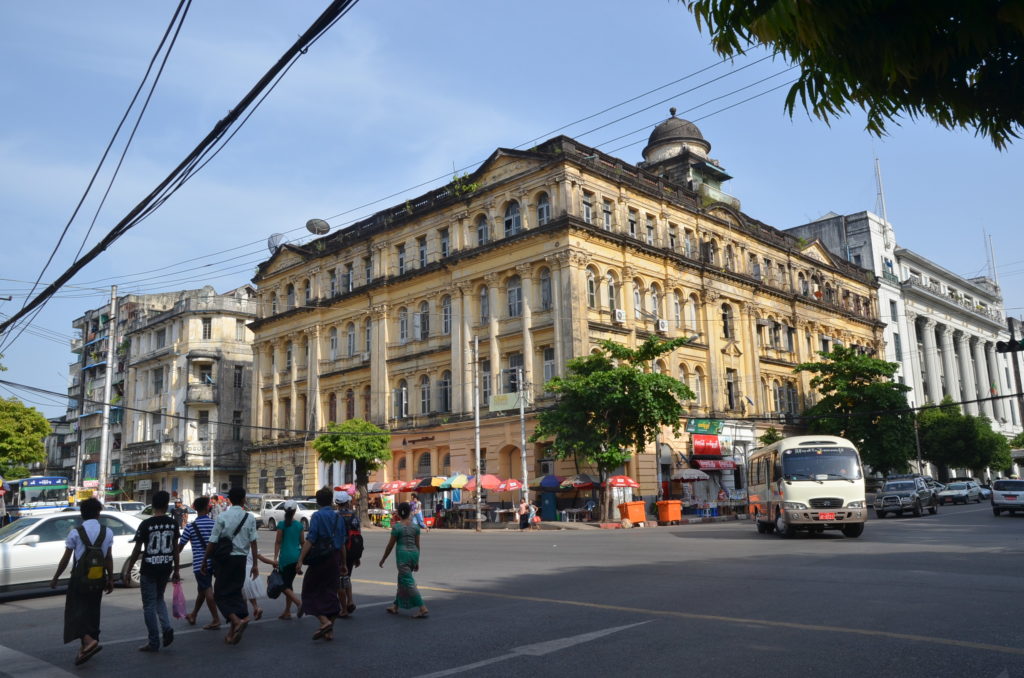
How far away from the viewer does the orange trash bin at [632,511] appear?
34.3 m

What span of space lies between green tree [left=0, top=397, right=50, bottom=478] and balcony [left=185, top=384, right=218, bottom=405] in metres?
9.67

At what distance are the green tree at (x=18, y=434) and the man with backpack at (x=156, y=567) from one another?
157 ft

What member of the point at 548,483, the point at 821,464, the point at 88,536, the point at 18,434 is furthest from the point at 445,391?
the point at 88,536

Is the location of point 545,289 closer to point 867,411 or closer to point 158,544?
point 867,411

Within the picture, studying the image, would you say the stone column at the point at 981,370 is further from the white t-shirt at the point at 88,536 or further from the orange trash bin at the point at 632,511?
the white t-shirt at the point at 88,536

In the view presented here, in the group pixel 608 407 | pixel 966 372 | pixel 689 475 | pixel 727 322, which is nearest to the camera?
pixel 608 407

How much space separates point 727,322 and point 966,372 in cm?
4534

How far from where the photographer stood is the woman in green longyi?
1005 cm

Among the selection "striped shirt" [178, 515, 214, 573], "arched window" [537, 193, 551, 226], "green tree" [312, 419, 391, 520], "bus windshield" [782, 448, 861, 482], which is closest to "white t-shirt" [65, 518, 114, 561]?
"striped shirt" [178, 515, 214, 573]

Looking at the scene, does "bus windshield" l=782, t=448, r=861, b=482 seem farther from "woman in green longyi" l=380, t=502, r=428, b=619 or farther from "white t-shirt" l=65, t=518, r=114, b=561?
"white t-shirt" l=65, t=518, r=114, b=561

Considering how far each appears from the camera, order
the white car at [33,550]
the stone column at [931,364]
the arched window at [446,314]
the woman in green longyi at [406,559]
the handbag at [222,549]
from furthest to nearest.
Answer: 1. the stone column at [931,364]
2. the arched window at [446,314]
3. the white car at [33,550]
4. the woman in green longyi at [406,559]
5. the handbag at [222,549]

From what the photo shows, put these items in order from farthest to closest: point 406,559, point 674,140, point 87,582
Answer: point 674,140 → point 406,559 → point 87,582

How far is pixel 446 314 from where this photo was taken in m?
43.8

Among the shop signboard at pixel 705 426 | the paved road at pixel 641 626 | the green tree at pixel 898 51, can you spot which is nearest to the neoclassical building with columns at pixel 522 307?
the shop signboard at pixel 705 426
